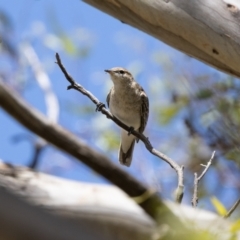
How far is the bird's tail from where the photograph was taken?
4.54 metres

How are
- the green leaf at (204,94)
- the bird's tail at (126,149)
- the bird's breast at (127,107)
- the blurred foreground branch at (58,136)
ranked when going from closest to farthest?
the blurred foreground branch at (58,136), the green leaf at (204,94), the bird's breast at (127,107), the bird's tail at (126,149)

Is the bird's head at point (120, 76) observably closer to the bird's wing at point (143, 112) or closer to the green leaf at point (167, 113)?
the bird's wing at point (143, 112)

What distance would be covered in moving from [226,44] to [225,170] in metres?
2.56

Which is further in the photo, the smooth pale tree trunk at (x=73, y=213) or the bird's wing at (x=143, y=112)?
the bird's wing at (x=143, y=112)

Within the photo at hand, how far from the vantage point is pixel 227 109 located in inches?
150

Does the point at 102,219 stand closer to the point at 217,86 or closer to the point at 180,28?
the point at 180,28

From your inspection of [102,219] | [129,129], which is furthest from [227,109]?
[102,219]

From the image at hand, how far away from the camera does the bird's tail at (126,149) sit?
4539 millimetres

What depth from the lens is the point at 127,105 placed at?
14.6 feet

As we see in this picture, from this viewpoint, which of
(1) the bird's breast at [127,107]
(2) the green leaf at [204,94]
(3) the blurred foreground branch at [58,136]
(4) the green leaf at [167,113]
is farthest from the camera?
(4) the green leaf at [167,113]

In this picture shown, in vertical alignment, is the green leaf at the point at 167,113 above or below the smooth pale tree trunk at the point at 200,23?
above

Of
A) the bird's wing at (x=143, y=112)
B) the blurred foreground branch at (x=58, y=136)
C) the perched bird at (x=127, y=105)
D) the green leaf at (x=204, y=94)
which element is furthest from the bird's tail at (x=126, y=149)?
the blurred foreground branch at (x=58, y=136)

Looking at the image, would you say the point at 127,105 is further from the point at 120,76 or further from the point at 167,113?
the point at 167,113

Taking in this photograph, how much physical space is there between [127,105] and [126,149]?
15.1 inches
